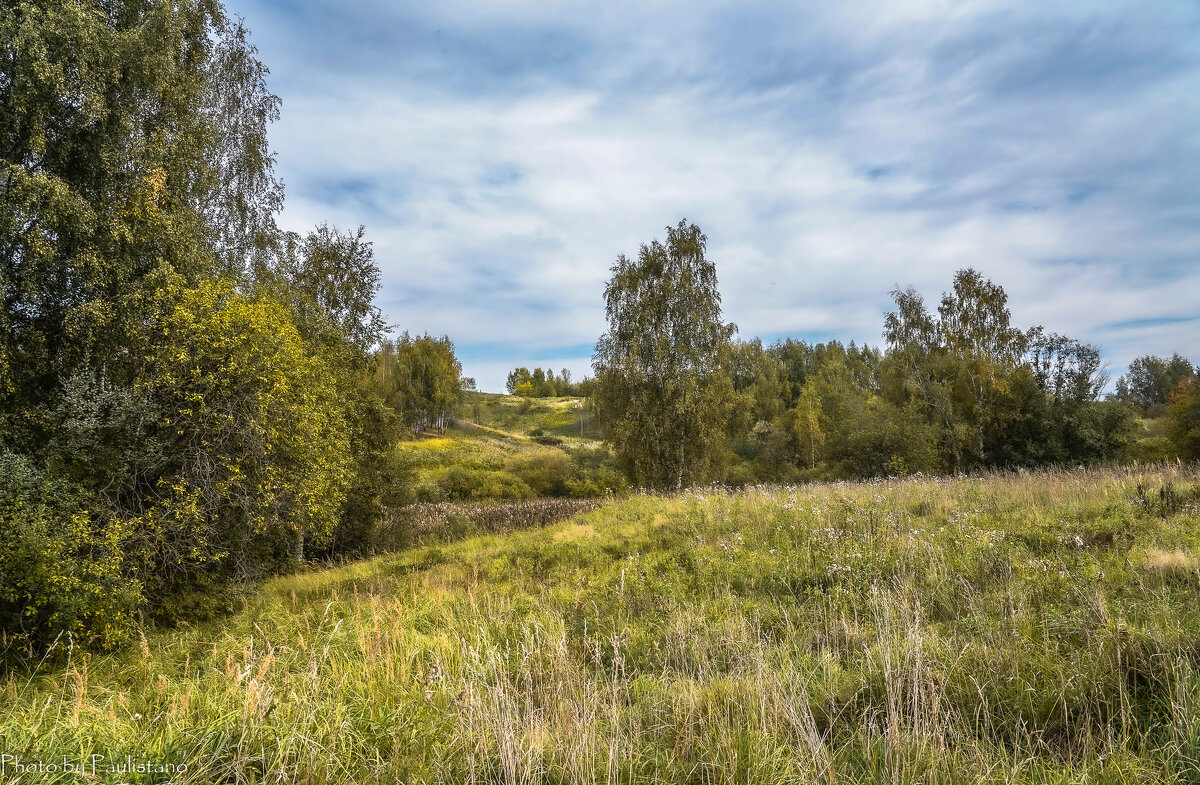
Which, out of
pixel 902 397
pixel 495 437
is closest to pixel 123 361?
pixel 902 397

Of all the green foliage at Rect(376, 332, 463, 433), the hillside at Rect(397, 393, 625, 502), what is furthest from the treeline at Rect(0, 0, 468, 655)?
the green foliage at Rect(376, 332, 463, 433)

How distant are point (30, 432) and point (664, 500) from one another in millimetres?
14233

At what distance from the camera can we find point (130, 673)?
712cm

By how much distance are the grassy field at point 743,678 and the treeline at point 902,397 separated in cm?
1543

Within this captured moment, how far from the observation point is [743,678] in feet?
13.4

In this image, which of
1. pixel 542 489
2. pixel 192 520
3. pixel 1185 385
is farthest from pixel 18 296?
pixel 1185 385

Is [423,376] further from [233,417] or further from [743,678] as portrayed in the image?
[743,678]

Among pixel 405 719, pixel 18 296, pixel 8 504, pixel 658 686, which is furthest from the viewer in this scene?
pixel 18 296

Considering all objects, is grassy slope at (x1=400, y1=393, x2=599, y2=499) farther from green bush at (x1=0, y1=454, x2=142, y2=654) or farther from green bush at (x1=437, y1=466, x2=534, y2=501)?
green bush at (x1=0, y1=454, x2=142, y2=654)

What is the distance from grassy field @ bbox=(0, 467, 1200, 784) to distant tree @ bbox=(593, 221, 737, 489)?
15121mm

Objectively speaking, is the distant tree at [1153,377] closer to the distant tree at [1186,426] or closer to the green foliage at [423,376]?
the distant tree at [1186,426]

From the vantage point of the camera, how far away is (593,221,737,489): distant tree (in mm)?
24609

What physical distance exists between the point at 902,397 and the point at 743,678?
35.1 meters

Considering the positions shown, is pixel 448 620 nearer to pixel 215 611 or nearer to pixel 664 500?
pixel 215 611
